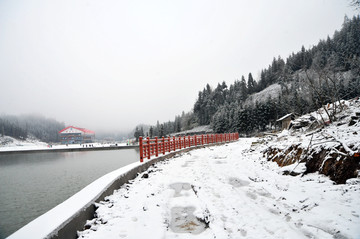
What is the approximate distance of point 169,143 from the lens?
39.1ft

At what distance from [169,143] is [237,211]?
9.02 meters

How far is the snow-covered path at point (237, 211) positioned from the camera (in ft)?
7.97

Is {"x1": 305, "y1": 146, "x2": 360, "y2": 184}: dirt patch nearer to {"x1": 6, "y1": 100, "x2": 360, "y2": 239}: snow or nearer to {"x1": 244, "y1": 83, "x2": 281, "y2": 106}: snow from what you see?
{"x1": 6, "y1": 100, "x2": 360, "y2": 239}: snow

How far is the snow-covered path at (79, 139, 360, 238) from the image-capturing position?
7.97 feet

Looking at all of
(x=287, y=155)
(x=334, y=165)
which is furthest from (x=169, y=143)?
(x=334, y=165)

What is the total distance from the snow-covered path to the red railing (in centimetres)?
357

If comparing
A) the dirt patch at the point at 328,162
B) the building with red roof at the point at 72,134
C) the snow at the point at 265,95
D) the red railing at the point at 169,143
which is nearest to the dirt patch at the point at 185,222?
the dirt patch at the point at 328,162

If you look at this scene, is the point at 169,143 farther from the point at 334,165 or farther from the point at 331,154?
the point at 334,165

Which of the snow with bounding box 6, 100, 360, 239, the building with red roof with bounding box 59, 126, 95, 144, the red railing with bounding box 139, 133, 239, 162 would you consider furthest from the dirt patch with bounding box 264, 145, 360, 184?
the building with red roof with bounding box 59, 126, 95, 144

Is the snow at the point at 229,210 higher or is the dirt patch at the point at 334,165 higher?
the dirt patch at the point at 334,165

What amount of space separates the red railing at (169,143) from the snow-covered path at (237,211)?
357 cm

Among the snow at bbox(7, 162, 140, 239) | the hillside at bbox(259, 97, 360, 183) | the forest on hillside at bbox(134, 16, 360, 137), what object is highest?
the forest on hillside at bbox(134, 16, 360, 137)

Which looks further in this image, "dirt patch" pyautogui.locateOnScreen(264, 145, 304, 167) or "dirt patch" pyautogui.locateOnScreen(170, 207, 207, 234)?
"dirt patch" pyautogui.locateOnScreen(264, 145, 304, 167)

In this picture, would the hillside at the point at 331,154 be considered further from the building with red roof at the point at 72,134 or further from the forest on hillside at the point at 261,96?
the building with red roof at the point at 72,134
